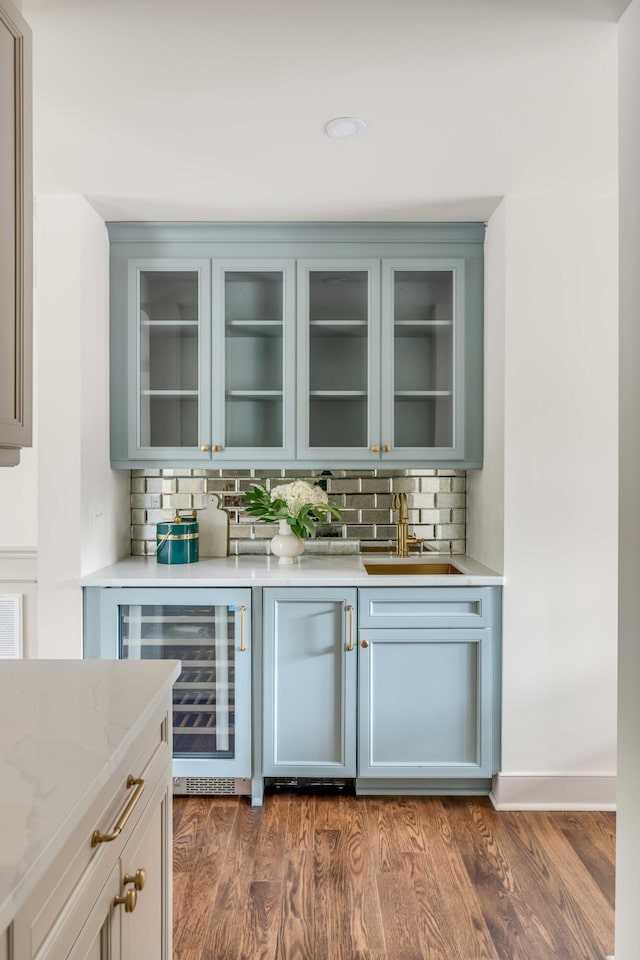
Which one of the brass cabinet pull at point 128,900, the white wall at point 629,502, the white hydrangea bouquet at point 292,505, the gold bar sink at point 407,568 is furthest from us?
the gold bar sink at point 407,568

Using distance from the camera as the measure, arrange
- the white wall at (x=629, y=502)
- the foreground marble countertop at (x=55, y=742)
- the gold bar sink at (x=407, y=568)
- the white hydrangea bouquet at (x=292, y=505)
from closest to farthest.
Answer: the foreground marble countertop at (x=55, y=742) → the white wall at (x=629, y=502) → the white hydrangea bouquet at (x=292, y=505) → the gold bar sink at (x=407, y=568)

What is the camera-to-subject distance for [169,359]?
3.14m

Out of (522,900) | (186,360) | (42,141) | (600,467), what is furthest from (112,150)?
(522,900)

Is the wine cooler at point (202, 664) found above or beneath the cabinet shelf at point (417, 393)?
beneath

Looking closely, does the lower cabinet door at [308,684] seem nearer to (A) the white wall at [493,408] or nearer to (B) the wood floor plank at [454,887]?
(B) the wood floor plank at [454,887]

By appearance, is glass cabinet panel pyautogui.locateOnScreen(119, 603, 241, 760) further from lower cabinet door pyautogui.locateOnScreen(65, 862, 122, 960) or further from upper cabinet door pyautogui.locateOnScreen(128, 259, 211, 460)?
lower cabinet door pyautogui.locateOnScreen(65, 862, 122, 960)

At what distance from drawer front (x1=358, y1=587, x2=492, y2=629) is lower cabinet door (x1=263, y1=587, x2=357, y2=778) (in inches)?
3.3

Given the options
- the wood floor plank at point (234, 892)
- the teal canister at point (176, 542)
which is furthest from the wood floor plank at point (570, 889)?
the teal canister at point (176, 542)

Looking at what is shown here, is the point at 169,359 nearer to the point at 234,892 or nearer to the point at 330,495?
the point at 330,495

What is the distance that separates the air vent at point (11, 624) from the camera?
3.31 m

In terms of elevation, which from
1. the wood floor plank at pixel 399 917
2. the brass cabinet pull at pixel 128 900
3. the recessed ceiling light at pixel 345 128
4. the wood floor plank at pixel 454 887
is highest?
the recessed ceiling light at pixel 345 128

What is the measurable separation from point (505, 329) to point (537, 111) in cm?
88

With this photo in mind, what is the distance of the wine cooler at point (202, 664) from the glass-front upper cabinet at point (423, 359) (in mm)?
1057

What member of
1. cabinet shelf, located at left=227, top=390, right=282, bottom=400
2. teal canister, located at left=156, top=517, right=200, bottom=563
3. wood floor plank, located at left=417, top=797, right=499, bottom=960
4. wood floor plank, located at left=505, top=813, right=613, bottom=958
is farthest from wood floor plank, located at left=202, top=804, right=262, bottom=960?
cabinet shelf, located at left=227, top=390, right=282, bottom=400
